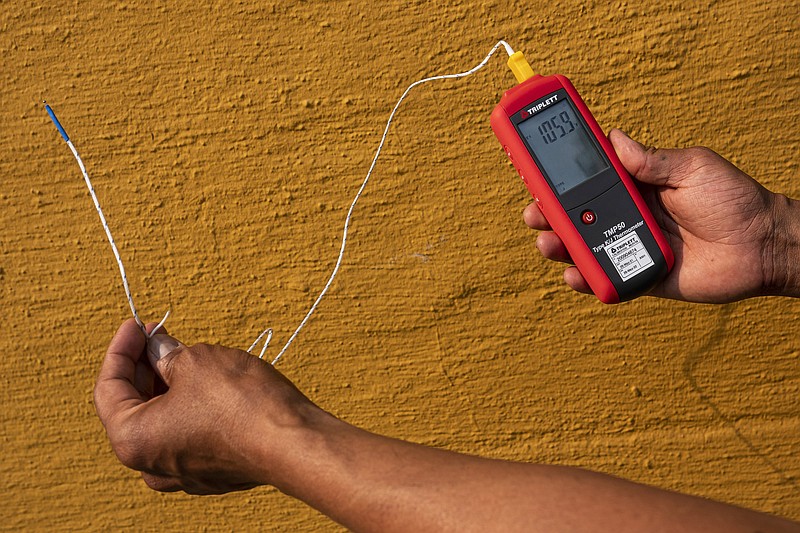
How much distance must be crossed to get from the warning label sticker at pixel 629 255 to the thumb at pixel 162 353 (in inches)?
25.9

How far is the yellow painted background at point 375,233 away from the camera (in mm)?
1342

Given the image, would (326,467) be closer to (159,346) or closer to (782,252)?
(159,346)

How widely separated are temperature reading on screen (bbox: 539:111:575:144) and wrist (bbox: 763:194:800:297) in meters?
0.36

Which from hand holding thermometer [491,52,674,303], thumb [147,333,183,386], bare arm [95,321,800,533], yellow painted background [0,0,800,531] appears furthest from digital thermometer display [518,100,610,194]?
thumb [147,333,183,386]

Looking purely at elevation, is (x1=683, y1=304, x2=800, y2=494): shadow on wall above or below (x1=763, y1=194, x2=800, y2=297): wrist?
below

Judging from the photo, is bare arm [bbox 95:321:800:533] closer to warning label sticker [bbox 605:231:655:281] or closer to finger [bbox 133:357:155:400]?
finger [bbox 133:357:155:400]

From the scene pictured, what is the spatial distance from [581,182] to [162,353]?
0.68 metres

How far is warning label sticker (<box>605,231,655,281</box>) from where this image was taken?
43.1 inches

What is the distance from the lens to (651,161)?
3.71ft

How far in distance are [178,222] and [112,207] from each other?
0.13 m

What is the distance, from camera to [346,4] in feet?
4.40

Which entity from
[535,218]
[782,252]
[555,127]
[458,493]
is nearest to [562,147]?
[555,127]

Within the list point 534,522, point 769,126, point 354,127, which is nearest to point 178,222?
point 354,127

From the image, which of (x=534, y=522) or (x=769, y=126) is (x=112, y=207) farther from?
(x=769, y=126)
